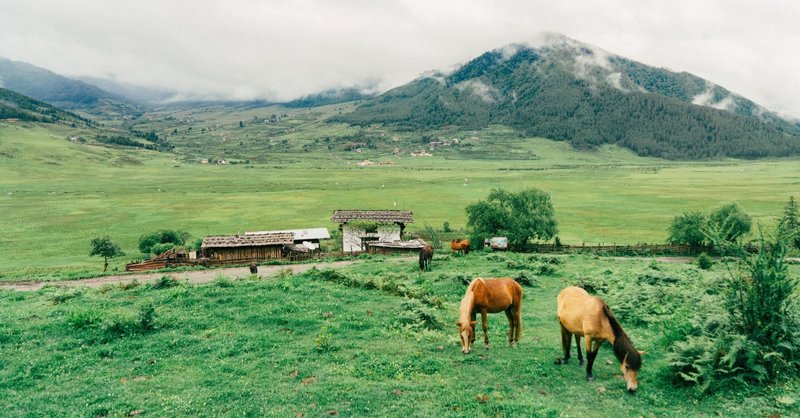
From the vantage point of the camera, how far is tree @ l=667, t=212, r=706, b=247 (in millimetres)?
55156

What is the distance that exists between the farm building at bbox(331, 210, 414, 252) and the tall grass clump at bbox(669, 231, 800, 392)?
51.8m

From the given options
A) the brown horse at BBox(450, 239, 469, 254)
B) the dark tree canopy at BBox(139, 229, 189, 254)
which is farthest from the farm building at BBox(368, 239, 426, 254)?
the dark tree canopy at BBox(139, 229, 189, 254)

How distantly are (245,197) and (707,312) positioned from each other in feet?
419

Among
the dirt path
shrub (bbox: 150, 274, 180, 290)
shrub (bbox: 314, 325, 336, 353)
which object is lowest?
the dirt path

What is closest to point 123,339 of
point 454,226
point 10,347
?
point 10,347

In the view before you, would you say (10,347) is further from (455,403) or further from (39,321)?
(455,403)

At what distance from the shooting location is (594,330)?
12.6 metres

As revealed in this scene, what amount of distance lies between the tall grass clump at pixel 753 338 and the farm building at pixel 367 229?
51.8 metres

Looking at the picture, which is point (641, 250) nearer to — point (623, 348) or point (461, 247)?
point (461, 247)

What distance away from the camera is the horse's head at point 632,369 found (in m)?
11.9

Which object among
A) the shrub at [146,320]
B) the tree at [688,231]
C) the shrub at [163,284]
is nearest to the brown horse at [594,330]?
the shrub at [146,320]

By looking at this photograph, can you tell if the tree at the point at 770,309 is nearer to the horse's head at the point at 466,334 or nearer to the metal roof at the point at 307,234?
the horse's head at the point at 466,334

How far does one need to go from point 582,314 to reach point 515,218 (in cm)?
4524

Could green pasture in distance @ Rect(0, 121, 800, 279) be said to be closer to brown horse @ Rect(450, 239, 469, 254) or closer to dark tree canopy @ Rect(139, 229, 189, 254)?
dark tree canopy @ Rect(139, 229, 189, 254)
